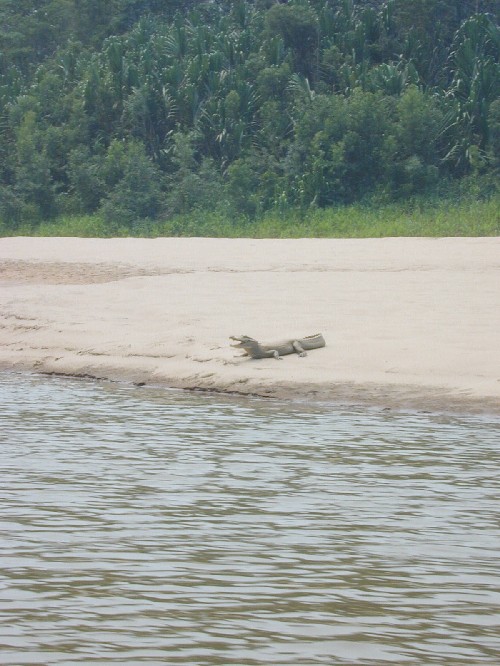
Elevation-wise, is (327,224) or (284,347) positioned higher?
(284,347)

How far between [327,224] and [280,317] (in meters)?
11.2

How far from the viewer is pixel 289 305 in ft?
42.9

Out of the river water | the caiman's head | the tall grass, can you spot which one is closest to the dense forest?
the tall grass

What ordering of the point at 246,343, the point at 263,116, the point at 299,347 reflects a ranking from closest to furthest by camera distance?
1. the point at 246,343
2. the point at 299,347
3. the point at 263,116

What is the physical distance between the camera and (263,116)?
1195 inches

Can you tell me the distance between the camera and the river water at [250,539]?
13.1 feet

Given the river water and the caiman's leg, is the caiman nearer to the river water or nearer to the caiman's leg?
the caiman's leg

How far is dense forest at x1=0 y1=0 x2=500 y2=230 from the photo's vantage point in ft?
90.0

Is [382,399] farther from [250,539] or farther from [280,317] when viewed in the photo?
[250,539]

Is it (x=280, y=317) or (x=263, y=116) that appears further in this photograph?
(x=263, y=116)

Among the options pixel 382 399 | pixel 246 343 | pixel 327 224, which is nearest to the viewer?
pixel 382 399

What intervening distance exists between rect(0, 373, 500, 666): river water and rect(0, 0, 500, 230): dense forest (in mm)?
18968

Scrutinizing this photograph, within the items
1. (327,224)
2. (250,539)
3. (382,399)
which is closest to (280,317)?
(382,399)

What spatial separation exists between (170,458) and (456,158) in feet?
72.6
